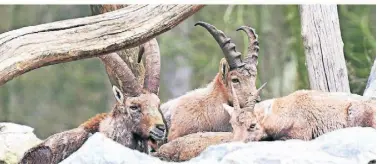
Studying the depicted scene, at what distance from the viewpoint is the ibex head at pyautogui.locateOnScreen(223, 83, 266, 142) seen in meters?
3.62

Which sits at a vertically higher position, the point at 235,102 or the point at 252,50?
the point at 252,50

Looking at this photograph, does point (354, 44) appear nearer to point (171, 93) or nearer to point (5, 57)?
point (171, 93)

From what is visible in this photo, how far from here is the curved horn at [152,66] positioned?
3732 mm

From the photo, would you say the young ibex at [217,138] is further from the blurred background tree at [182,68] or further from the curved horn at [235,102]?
the blurred background tree at [182,68]

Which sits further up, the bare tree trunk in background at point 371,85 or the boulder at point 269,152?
the bare tree trunk in background at point 371,85

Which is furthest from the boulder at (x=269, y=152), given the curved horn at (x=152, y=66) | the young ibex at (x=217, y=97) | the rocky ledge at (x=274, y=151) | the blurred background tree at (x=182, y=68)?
the blurred background tree at (x=182, y=68)

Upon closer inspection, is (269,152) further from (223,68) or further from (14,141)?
(14,141)

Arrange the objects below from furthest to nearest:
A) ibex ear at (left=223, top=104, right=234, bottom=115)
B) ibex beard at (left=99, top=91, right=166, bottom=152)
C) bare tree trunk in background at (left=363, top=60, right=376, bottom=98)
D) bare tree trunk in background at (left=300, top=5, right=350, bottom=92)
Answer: bare tree trunk in background at (left=300, top=5, right=350, bottom=92), bare tree trunk in background at (left=363, top=60, right=376, bottom=98), ibex ear at (left=223, top=104, right=234, bottom=115), ibex beard at (left=99, top=91, right=166, bottom=152)

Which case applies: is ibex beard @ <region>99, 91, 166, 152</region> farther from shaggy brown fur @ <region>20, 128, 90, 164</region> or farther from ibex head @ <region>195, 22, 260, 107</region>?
ibex head @ <region>195, 22, 260, 107</region>

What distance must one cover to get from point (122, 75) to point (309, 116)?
0.89 m

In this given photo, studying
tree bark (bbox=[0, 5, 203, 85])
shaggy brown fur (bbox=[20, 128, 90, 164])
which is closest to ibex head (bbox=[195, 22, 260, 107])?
tree bark (bbox=[0, 5, 203, 85])

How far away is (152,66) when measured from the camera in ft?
12.6

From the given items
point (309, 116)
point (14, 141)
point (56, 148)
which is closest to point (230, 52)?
point (309, 116)

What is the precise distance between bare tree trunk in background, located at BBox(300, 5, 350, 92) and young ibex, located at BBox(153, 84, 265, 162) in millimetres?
465
